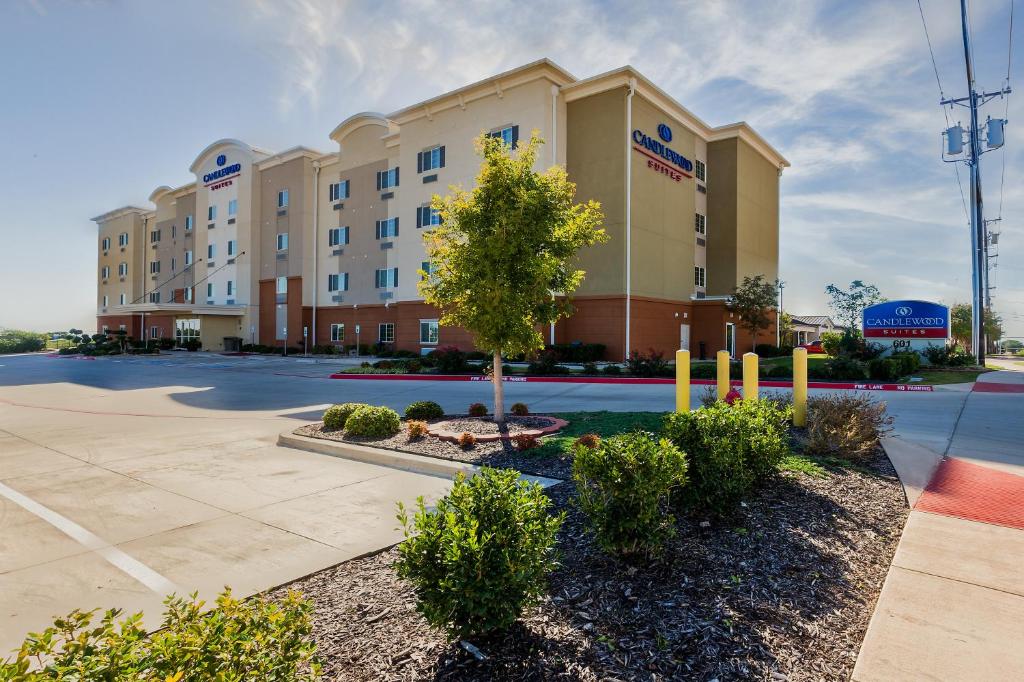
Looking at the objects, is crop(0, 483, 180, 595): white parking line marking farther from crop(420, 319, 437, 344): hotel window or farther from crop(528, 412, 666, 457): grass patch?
crop(420, 319, 437, 344): hotel window

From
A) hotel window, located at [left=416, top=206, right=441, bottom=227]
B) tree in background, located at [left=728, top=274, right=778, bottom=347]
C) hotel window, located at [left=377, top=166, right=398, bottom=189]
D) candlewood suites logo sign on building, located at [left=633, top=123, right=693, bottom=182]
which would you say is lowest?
tree in background, located at [left=728, top=274, right=778, bottom=347]

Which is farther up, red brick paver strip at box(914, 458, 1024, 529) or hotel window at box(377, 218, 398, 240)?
hotel window at box(377, 218, 398, 240)

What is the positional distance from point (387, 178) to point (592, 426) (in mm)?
36809

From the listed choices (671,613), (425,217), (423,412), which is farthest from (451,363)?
(671,613)

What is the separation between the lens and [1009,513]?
5.54m

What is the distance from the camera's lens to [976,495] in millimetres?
6133

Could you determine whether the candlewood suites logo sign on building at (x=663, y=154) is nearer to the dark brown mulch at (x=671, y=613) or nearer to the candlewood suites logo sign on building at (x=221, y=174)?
the dark brown mulch at (x=671, y=613)

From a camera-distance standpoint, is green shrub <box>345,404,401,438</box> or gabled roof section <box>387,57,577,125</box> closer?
green shrub <box>345,404,401,438</box>

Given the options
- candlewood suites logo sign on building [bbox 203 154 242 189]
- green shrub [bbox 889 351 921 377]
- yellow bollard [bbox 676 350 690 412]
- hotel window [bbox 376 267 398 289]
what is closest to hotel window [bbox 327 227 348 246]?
hotel window [bbox 376 267 398 289]

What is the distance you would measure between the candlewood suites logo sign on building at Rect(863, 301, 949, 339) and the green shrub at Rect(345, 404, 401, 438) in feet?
80.0

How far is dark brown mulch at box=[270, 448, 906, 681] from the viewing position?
3150 millimetres

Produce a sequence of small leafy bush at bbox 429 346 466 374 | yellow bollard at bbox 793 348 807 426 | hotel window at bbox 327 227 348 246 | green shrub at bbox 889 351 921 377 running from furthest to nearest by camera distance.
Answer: hotel window at bbox 327 227 348 246 < small leafy bush at bbox 429 346 466 374 < green shrub at bbox 889 351 921 377 < yellow bollard at bbox 793 348 807 426

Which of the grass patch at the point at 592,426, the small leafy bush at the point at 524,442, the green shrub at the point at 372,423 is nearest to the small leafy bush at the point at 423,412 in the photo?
the green shrub at the point at 372,423

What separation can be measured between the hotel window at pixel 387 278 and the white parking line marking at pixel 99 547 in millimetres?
35274
